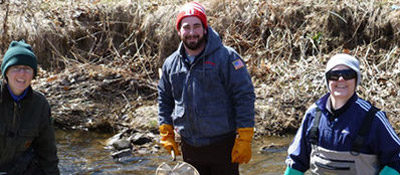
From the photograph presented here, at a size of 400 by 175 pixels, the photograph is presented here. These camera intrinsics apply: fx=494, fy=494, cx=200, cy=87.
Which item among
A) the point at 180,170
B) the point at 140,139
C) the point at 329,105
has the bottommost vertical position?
the point at 140,139

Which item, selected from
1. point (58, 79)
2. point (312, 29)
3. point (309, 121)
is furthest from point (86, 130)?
point (309, 121)

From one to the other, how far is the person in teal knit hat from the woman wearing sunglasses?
201 centimetres

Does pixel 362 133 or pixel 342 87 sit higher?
pixel 342 87

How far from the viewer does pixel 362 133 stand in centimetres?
319

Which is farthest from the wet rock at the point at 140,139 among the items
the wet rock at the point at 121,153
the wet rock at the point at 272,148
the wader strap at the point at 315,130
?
the wader strap at the point at 315,130

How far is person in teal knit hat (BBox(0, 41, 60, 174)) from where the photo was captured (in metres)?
3.63

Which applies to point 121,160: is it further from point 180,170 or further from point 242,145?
point 242,145

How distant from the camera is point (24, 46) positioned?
3.74 metres

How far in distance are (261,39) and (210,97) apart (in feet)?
21.5

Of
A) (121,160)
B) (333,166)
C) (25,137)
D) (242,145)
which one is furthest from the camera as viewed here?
(121,160)

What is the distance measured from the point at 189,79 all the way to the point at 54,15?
8.41 metres

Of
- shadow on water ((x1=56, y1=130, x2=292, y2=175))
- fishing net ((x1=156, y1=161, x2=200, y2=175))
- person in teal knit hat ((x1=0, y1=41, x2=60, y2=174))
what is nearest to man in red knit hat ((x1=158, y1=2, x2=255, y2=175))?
fishing net ((x1=156, y1=161, x2=200, y2=175))

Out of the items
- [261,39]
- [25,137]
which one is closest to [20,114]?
[25,137]

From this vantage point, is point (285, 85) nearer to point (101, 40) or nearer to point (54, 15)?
point (101, 40)
